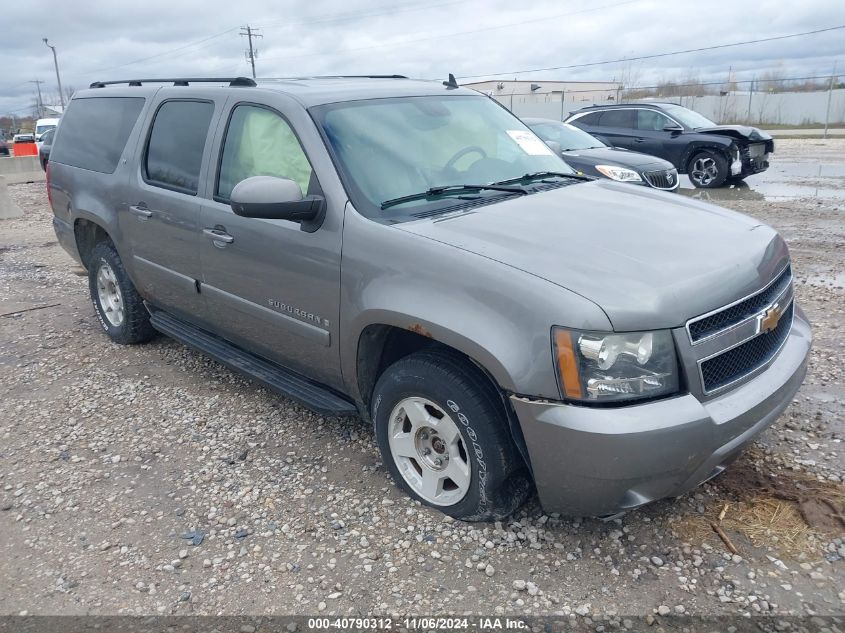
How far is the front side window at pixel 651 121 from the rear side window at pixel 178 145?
39.0 ft

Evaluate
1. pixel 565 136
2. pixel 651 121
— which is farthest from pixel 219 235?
pixel 651 121

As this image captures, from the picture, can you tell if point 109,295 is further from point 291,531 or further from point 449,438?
point 449,438

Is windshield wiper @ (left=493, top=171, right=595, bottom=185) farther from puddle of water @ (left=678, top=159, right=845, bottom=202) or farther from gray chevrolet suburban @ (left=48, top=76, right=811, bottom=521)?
puddle of water @ (left=678, top=159, right=845, bottom=202)

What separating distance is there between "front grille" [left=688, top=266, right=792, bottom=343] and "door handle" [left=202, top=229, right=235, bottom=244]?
2.42 meters

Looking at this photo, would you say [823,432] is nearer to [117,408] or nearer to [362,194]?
[362,194]

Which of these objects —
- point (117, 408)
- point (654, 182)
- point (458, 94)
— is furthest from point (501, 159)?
point (654, 182)

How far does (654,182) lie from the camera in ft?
32.2

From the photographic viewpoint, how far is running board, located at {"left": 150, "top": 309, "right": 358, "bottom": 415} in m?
3.49

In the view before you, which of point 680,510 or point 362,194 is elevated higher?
point 362,194

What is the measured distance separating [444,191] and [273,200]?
834 millimetres

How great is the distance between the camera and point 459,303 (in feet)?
8.78

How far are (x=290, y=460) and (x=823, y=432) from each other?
9.31ft

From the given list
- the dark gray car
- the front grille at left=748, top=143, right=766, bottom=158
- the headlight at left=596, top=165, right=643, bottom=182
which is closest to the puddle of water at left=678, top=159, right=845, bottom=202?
the front grille at left=748, top=143, right=766, bottom=158

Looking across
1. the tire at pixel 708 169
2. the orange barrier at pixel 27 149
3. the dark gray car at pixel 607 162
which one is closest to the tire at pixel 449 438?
the dark gray car at pixel 607 162
